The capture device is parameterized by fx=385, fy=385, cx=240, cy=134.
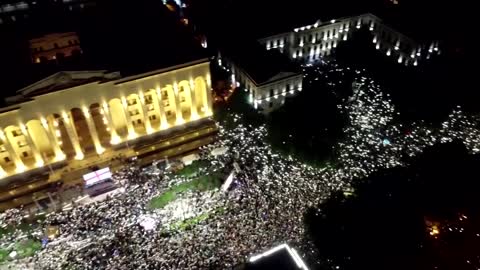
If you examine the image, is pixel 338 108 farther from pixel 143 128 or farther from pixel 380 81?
pixel 143 128

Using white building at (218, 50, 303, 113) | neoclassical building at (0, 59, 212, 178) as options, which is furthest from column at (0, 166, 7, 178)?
white building at (218, 50, 303, 113)

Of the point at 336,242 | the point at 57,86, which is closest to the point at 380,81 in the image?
the point at 336,242

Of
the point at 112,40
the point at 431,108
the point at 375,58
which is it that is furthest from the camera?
the point at 375,58

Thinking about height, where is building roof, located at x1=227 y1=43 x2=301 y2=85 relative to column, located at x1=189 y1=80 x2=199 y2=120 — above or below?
above

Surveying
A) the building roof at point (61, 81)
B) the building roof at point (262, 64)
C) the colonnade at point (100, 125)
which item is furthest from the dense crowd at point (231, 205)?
the building roof at point (61, 81)

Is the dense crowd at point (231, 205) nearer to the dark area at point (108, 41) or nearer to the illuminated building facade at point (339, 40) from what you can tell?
the dark area at point (108, 41)

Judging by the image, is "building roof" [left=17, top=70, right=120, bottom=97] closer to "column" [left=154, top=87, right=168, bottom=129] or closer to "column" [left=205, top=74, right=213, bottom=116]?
"column" [left=154, top=87, right=168, bottom=129]

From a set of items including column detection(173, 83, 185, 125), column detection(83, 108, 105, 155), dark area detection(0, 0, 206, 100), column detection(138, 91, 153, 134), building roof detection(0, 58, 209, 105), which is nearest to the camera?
building roof detection(0, 58, 209, 105)

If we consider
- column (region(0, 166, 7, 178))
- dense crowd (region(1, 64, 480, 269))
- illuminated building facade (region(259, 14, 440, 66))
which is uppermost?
illuminated building facade (region(259, 14, 440, 66))
